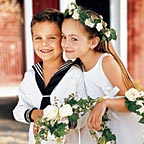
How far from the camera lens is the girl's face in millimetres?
1972

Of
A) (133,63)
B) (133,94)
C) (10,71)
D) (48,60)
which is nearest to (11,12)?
(10,71)

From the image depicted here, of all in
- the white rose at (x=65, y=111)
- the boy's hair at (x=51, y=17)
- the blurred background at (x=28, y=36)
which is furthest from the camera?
the blurred background at (x=28, y=36)

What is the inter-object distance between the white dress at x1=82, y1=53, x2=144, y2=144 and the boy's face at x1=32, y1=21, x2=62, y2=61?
0.59 ft

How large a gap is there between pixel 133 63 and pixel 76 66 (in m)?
4.02

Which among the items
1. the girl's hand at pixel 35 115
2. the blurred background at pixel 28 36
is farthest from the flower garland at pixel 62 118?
the blurred background at pixel 28 36

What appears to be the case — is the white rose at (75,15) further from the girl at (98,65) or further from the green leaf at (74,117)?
the green leaf at (74,117)

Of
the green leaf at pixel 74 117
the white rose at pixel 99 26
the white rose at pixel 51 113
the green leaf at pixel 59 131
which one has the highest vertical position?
the white rose at pixel 99 26

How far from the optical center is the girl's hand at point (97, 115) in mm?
1795

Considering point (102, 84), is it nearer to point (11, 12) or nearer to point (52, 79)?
point (52, 79)

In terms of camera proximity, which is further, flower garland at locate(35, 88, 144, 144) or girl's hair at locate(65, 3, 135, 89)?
girl's hair at locate(65, 3, 135, 89)

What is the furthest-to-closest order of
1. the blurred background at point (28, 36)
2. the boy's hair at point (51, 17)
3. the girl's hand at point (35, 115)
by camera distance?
the blurred background at point (28, 36)
the boy's hair at point (51, 17)
the girl's hand at point (35, 115)

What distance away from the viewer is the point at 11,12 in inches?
238

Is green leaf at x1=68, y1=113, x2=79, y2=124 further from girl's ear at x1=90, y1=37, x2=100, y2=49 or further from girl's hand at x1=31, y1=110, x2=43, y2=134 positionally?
girl's ear at x1=90, y1=37, x2=100, y2=49

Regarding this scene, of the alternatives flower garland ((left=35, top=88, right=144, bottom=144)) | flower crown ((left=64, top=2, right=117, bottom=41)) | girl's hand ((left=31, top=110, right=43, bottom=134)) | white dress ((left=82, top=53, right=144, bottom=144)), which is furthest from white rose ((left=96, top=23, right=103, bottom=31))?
girl's hand ((left=31, top=110, right=43, bottom=134))
